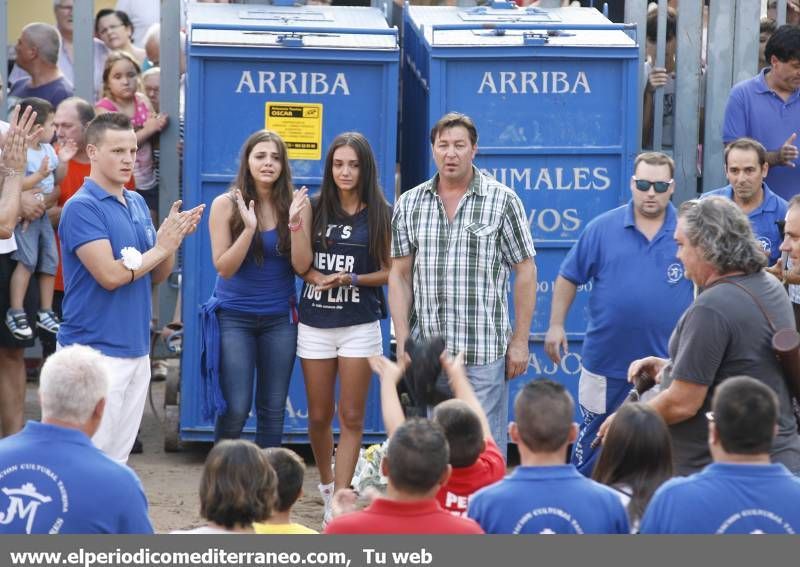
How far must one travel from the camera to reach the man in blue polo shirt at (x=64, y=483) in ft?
13.8

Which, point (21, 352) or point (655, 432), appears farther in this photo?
point (21, 352)

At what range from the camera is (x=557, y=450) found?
14.3 ft

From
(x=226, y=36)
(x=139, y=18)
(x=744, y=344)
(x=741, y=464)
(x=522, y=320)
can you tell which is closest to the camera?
(x=741, y=464)

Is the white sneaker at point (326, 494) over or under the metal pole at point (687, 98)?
under

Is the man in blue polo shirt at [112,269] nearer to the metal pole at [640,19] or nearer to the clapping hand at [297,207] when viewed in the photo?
the clapping hand at [297,207]

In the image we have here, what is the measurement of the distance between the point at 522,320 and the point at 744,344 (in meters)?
1.89

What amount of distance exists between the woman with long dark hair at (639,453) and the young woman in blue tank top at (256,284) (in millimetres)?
2886

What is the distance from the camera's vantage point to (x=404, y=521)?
4129 millimetres

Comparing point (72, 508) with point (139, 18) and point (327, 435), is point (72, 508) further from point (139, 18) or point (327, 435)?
point (139, 18)

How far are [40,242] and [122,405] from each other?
2045 mm

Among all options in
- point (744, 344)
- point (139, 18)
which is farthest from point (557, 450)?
point (139, 18)

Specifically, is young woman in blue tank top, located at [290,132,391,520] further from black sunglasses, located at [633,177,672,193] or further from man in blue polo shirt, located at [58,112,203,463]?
black sunglasses, located at [633,177,672,193]

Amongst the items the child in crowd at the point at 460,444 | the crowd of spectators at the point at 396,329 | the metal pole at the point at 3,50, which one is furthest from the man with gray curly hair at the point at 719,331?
the metal pole at the point at 3,50

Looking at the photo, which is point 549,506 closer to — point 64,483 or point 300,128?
point 64,483
